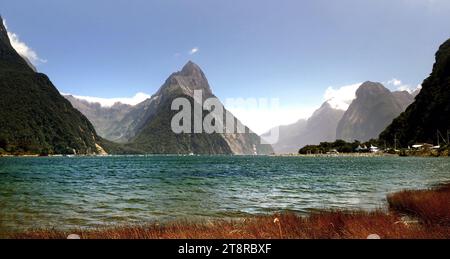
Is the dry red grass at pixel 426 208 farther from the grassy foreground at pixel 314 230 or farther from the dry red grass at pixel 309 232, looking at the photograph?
the dry red grass at pixel 309 232

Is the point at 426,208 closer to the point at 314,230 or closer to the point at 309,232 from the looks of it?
the point at 314,230

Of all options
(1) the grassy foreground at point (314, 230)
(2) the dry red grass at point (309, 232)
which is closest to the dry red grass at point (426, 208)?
(1) the grassy foreground at point (314, 230)

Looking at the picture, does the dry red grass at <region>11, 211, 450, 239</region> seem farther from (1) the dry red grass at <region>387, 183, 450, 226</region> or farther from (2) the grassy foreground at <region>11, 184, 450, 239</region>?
(1) the dry red grass at <region>387, 183, 450, 226</region>

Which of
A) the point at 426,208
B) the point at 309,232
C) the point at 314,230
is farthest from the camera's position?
the point at 426,208

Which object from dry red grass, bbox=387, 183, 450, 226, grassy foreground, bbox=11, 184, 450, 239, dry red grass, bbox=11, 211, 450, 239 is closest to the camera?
dry red grass, bbox=11, 211, 450, 239

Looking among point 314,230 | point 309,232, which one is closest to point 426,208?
point 314,230

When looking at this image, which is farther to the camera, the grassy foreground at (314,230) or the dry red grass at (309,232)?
the grassy foreground at (314,230)

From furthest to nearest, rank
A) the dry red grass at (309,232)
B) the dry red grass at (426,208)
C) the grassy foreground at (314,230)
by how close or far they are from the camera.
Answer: the dry red grass at (426,208) < the grassy foreground at (314,230) < the dry red grass at (309,232)

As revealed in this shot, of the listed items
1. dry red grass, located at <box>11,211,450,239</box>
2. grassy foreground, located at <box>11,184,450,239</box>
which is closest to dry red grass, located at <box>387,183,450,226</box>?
grassy foreground, located at <box>11,184,450,239</box>

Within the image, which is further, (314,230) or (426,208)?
(426,208)
